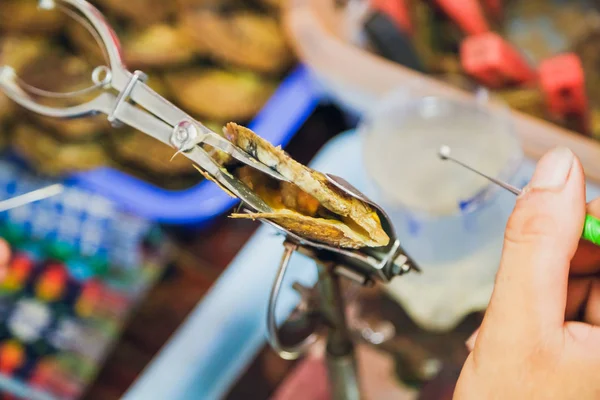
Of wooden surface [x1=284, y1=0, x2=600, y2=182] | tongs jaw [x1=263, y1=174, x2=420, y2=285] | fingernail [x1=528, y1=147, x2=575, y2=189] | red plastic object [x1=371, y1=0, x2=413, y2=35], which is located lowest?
tongs jaw [x1=263, y1=174, x2=420, y2=285]

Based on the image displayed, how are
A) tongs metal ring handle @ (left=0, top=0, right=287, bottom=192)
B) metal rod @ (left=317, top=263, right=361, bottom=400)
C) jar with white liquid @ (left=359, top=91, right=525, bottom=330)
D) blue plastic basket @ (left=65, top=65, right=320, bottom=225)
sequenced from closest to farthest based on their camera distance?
tongs metal ring handle @ (left=0, top=0, right=287, bottom=192) < metal rod @ (left=317, top=263, right=361, bottom=400) < jar with white liquid @ (left=359, top=91, right=525, bottom=330) < blue plastic basket @ (left=65, top=65, right=320, bottom=225)

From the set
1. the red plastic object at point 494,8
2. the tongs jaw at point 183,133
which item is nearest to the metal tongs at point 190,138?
the tongs jaw at point 183,133

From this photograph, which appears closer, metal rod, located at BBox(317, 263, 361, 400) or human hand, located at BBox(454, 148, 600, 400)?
human hand, located at BBox(454, 148, 600, 400)

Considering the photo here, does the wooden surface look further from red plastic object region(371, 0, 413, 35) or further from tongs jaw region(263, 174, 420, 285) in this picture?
tongs jaw region(263, 174, 420, 285)

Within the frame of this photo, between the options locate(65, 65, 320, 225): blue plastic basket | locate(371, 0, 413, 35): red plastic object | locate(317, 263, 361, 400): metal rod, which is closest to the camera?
locate(317, 263, 361, 400): metal rod

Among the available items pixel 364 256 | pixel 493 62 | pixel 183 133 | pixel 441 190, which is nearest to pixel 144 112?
pixel 183 133

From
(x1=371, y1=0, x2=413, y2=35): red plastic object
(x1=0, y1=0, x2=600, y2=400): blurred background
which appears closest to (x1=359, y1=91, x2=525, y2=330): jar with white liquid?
(x1=0, y1=0, x2=600, y2=400): blurred background

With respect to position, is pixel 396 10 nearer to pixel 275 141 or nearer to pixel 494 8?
pixel 494 8
